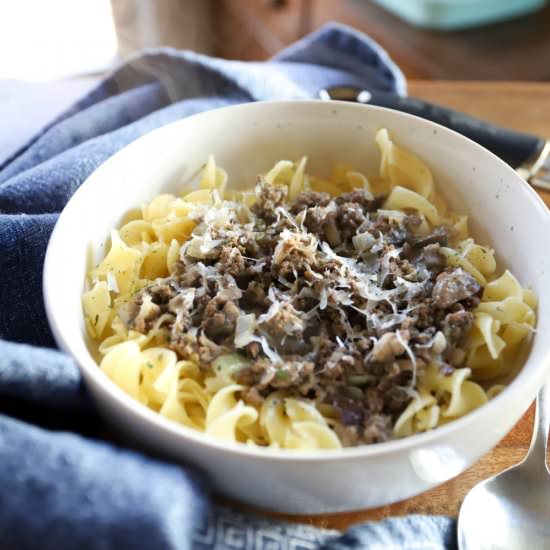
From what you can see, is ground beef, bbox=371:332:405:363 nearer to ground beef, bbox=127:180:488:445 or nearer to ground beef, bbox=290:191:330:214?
ground beef, bbox=127:180:488:445

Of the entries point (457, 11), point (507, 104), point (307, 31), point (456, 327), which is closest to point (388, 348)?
point (456, 327)

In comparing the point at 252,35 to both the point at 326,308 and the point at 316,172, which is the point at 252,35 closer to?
the point at 316,172

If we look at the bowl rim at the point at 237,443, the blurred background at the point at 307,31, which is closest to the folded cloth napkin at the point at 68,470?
the bowl rim at the point at 237,443

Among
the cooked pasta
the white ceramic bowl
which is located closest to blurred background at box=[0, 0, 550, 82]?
the white ceramic bowl

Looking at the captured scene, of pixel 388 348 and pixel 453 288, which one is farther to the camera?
pixel 453 288

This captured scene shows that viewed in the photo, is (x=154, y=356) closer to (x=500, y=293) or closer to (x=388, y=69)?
(x=500, y=293)

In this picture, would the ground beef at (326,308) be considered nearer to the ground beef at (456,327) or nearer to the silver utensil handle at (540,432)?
the ground beef at (456,327)
